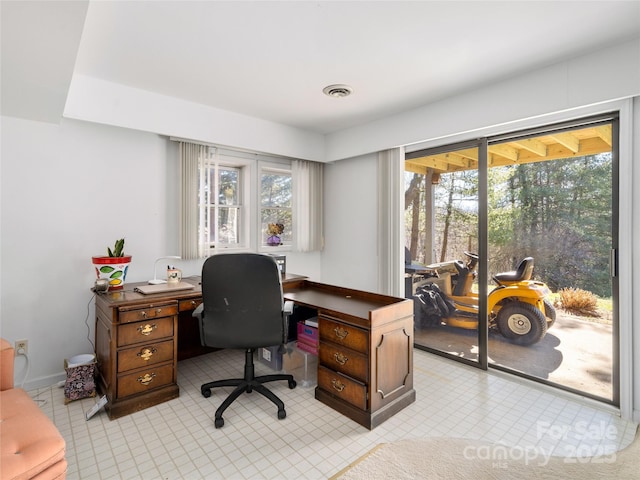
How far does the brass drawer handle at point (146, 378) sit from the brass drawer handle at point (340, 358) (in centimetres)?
133

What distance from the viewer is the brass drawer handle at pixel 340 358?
7.36 ft

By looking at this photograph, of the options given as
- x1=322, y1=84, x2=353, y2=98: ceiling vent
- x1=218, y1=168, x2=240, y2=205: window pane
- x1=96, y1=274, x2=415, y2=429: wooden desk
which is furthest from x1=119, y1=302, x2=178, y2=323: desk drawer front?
x1=322, y1=84, x2=353, y2=98: ceiling vent

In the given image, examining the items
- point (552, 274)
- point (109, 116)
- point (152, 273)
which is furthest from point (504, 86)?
point (152, 273)

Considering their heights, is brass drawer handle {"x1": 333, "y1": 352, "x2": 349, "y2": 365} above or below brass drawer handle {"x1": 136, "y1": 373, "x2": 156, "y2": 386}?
above

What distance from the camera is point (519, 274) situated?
2783 mm

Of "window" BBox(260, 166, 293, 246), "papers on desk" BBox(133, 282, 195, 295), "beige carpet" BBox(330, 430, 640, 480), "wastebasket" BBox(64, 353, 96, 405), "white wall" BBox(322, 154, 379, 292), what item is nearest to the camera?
"beige carpet" BBox(330, 430, 640, 480)

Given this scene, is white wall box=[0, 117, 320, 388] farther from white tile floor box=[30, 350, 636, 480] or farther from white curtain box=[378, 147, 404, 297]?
white curtain box=[378, 147, 404, 297]

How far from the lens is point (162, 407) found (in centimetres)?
234

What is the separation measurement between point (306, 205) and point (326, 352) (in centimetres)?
221

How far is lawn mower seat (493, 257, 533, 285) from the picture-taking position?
8.93 feet

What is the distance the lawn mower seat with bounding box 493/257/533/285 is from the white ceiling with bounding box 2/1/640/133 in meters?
1.52

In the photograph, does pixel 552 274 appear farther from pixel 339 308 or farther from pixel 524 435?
pixel 339 308

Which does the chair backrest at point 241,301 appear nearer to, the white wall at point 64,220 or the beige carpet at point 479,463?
the beige carpet at point 479,463

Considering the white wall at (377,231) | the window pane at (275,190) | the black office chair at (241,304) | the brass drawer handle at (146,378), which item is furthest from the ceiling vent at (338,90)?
the brass drawer handle at (146,378)
